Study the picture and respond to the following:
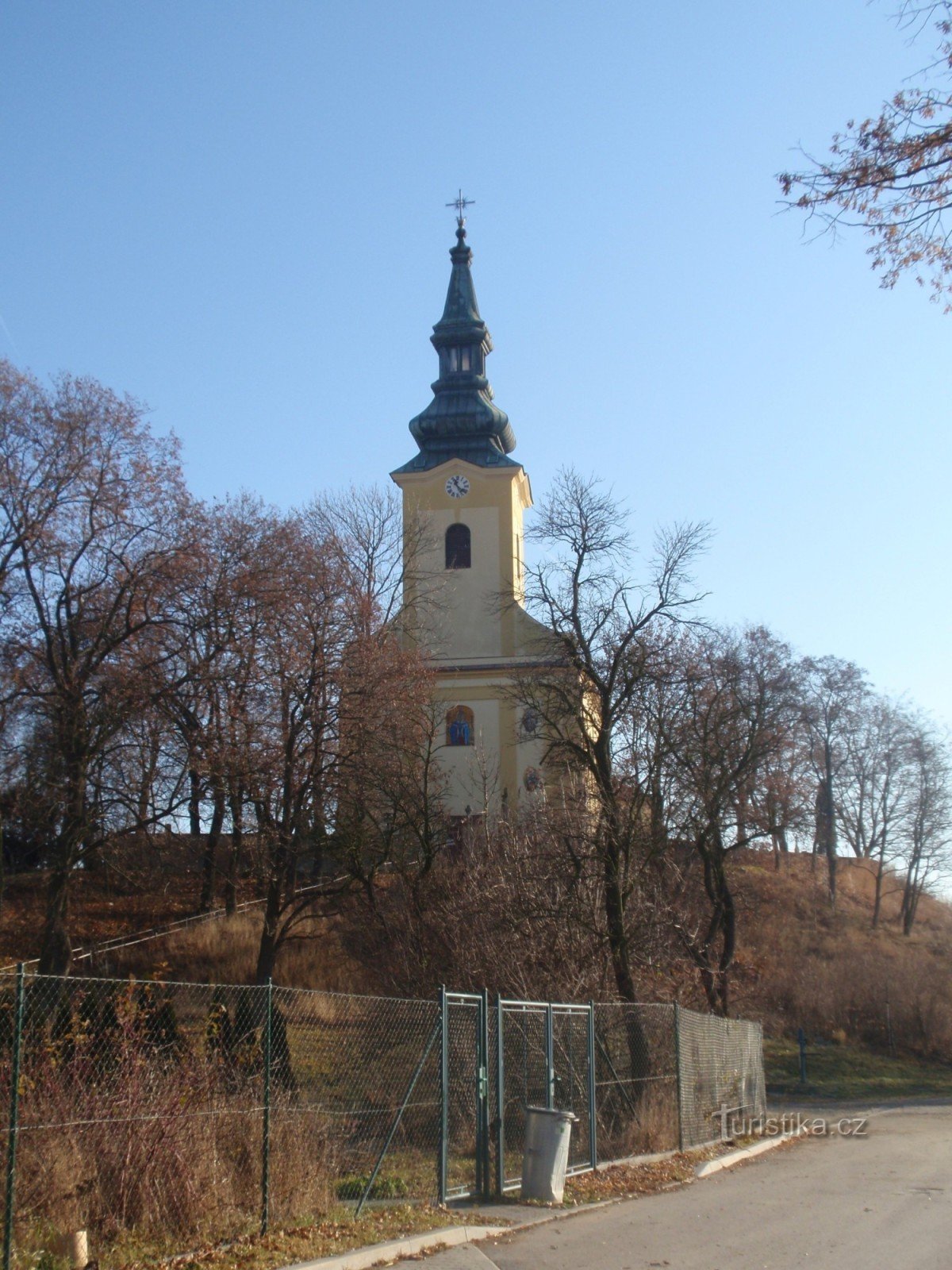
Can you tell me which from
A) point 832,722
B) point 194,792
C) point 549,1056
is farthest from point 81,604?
point 832,722

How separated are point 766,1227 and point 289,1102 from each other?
419cm

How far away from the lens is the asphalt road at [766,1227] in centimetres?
954

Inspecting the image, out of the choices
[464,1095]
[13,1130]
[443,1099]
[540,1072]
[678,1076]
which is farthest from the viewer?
[678,1076]

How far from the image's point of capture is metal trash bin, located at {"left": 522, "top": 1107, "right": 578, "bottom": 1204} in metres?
12.0

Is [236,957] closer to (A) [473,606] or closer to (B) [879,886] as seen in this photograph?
(A) [473,606]

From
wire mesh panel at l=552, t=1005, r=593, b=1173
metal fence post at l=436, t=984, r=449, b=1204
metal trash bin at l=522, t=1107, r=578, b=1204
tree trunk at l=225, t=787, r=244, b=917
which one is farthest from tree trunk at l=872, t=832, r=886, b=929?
metal fence post at l=436, t=984, r=449, b=1204

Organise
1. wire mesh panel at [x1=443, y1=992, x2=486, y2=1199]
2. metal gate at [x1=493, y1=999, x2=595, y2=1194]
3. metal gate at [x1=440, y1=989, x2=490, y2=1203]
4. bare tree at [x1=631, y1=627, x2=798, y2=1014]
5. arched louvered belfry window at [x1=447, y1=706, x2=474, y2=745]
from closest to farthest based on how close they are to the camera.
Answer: metal gate at [x1=440, y1=989, x2=490, y2=1203]
wire mesh panel at [x1=443, y1=992, x2=486, y2=1199]
metal gate at [x1=493, y1=999, x2=595, y2=1194]
bare tree at [x1=631, y1=627, x2=798, y2=1014]
arched louvered belfry window at [x1=447, y1=706, x2=474, y2=745]

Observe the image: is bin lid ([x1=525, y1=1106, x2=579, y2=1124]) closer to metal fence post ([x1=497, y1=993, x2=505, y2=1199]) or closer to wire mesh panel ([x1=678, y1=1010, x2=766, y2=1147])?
metal fence post ([x1=497, y1=993, x2=505, y2=1199])

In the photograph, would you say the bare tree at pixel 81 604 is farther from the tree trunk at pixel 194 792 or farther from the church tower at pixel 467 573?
the church tower at pixel 467 573

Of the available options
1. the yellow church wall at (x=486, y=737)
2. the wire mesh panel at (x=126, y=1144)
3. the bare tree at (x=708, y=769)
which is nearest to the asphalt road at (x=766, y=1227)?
the wire mesh panel at (x=126, y=1144)

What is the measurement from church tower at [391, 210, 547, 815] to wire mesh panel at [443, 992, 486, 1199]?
30.2 m

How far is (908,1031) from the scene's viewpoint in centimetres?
3631

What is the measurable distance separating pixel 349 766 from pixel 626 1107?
47.1 feet

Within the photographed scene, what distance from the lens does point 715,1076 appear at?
18.0 m
